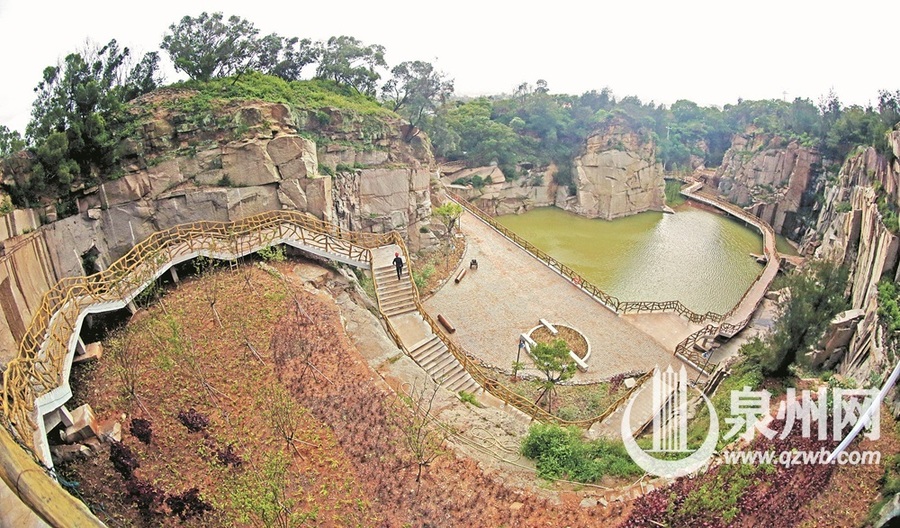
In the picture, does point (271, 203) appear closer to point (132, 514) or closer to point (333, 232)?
point (333, 232)

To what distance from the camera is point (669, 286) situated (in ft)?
88.6

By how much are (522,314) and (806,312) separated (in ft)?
34.0

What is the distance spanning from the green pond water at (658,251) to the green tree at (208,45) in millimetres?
20841

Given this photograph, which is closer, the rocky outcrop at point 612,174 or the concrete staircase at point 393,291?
the concrete staircase at point 393,291

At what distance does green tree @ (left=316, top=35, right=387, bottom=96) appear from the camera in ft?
91.9

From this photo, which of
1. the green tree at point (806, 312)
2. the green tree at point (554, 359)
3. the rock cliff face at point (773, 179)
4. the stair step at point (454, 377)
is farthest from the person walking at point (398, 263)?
the rock cliff face at point (773, 179)

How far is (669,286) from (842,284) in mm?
14489

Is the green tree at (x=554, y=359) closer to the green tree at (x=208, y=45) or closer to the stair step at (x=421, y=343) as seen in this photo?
the stair step at (x=421, y=343)

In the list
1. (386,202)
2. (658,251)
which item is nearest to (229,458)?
(386,202)

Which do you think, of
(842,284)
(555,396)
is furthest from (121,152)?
(842,284)

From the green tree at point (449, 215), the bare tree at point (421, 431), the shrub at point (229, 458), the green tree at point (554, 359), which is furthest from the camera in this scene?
the green tree at point (449, 215)

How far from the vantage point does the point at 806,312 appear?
40.4 feet

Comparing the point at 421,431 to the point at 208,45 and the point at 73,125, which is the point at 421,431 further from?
the point at 208,45

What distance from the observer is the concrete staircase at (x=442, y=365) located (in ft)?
48.4
